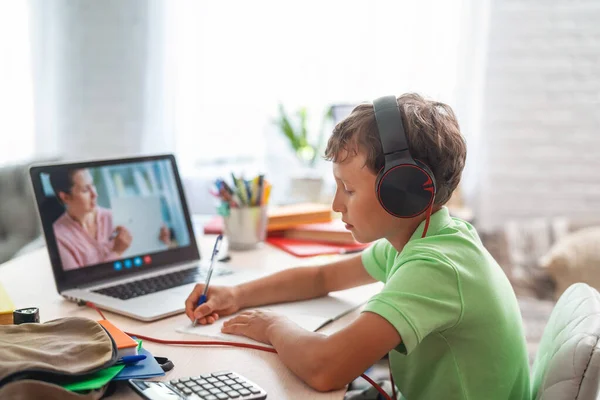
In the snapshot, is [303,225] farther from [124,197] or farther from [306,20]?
[306,20]

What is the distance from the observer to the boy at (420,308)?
0.90 metres

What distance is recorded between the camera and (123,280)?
4.43ft

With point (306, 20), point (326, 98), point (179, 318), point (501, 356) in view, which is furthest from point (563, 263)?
point (179, 318)

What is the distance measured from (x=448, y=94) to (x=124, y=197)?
1.70 meters

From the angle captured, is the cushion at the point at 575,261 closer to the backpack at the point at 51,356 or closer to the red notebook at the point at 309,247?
the red notebook at the point at 309,247

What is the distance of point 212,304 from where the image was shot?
1156 mm

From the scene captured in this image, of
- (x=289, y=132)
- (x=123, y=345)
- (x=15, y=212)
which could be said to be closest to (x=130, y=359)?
(x=123, y=345)

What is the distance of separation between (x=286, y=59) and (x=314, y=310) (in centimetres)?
182

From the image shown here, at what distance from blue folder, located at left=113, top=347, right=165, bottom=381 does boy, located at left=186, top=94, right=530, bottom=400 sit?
174 millimetres

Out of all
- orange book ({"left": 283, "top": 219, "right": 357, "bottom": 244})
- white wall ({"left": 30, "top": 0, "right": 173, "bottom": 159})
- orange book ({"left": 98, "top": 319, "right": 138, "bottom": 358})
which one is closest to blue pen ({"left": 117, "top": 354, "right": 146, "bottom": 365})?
orange book ({"left": 98, "top": 319, "right": 138, "bottom": 358})

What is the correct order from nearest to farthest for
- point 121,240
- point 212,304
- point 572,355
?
point 572,355, point 212,304, point 121,240

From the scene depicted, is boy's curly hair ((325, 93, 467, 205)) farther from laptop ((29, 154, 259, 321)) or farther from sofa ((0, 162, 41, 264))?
sofa ((0, 162, 41, 264))

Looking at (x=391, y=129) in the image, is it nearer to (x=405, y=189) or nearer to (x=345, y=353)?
(x=405, y=189)

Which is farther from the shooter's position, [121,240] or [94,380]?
[121,240]
